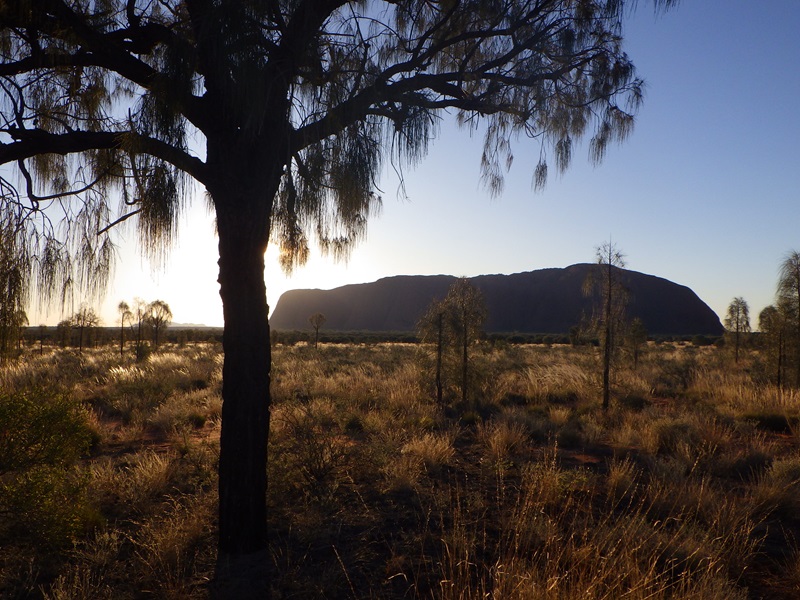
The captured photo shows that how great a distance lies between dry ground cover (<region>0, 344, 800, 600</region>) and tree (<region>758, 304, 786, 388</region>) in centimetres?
402

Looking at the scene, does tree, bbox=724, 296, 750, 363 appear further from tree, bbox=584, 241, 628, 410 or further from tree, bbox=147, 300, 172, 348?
tree, bbox=147, 300, 172, 348

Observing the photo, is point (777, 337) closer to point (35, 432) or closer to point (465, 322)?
point (465, 322)

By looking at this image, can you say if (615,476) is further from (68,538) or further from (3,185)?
(3,185)

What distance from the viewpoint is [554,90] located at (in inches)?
198

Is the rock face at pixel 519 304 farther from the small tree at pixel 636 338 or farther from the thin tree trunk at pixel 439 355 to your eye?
the thin tree trunk at pixel 439 355

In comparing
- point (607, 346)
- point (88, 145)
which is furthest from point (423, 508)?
point (607, 346)

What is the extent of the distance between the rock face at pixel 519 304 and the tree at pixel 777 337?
6553cm

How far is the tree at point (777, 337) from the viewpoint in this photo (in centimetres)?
1315

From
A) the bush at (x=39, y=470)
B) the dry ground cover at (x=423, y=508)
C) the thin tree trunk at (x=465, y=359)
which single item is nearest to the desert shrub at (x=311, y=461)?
the dry ground cover at (x=423, y=508)

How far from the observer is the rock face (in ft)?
309

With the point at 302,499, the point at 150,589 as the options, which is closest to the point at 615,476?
the point at 302,499

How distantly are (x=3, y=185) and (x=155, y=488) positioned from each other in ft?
11.4

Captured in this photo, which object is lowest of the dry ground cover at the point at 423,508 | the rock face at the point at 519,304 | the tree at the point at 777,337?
the dry ground cover at the point at 423,508

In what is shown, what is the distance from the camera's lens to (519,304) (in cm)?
10356
